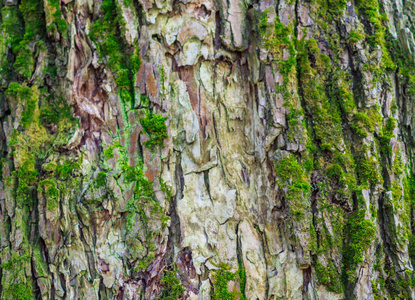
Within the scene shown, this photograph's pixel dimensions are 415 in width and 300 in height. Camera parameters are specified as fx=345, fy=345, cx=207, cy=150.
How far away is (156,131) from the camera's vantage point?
239 cm

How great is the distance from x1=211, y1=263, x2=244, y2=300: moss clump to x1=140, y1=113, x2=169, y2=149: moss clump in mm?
938

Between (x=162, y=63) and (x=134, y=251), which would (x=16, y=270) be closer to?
(x=134, y=251)

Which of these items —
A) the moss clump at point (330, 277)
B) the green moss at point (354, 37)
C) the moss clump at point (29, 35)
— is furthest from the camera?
the moss clump at point (29, 35)

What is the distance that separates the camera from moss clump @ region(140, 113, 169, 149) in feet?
7.84

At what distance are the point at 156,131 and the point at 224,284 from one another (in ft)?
3.70

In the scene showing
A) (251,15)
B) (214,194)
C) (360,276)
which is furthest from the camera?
(251,15)

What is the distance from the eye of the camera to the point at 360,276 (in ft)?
7.34

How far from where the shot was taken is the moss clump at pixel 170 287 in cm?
225

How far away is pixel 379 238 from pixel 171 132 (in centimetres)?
160

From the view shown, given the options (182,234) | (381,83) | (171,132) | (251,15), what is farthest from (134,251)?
(381,83)

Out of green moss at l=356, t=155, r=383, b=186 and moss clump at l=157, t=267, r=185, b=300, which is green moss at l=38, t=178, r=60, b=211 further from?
green moss at l=356, t=155, r=383, b=186

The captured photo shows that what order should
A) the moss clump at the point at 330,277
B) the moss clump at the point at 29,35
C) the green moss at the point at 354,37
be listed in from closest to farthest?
the moss clump at the point at 330,277, the green moss at the point at 354,37, the moss clump at the point at 29,35

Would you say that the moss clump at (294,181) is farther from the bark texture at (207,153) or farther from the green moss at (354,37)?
the green moss at (354,37)

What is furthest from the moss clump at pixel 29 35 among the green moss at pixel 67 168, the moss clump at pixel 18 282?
the moss clump at pixel 18 282
